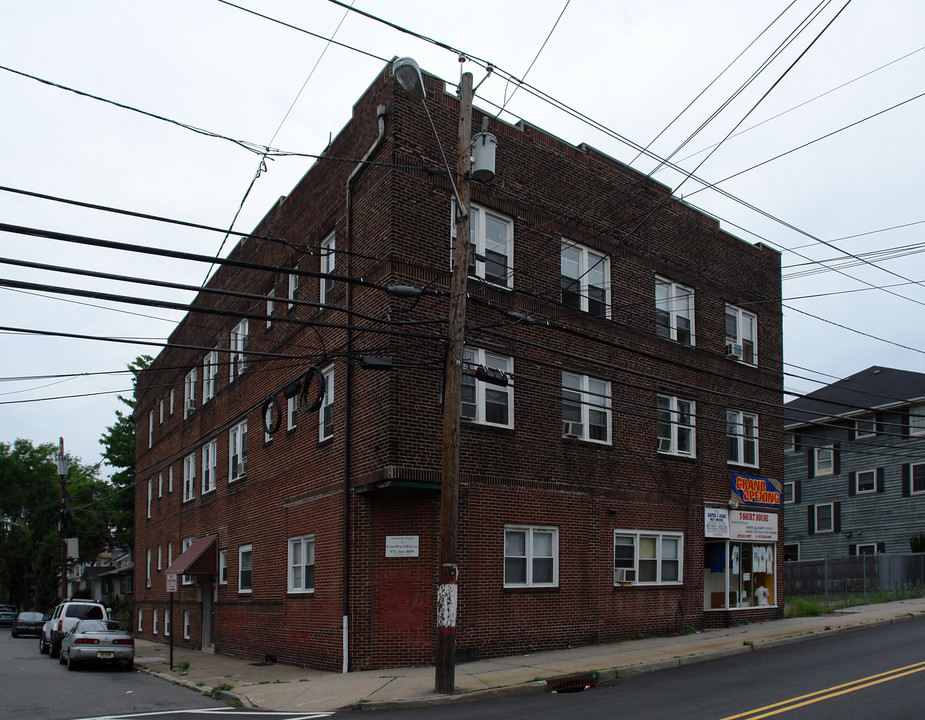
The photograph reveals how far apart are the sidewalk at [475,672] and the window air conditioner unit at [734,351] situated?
7495 mm

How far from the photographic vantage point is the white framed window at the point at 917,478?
126 ft

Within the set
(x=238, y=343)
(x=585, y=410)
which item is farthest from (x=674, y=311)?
(x=238, y=343)

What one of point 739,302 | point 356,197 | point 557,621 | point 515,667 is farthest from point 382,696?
point 739,302

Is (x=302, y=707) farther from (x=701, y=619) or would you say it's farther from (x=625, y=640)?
(x=701, y=619)

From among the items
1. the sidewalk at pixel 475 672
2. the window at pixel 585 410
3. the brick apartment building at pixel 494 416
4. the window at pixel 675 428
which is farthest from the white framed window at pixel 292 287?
the window at pixel 675 428

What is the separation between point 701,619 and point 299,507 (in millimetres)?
10983

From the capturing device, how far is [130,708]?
1477cm

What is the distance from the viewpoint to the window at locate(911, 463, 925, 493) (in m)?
38.5

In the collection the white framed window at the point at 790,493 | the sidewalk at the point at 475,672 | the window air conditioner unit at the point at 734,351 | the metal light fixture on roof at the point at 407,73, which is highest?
the metal light fixture on roof at the point at 407,73

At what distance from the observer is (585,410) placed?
21422 mm

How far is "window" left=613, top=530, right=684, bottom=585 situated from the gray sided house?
16.3 meters

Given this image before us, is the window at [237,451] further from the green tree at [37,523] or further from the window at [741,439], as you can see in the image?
the green tree at [37,523]

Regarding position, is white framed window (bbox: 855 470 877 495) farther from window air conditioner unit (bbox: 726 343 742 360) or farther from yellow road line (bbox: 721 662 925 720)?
yellow road line (bbox: 721 662 925 720)

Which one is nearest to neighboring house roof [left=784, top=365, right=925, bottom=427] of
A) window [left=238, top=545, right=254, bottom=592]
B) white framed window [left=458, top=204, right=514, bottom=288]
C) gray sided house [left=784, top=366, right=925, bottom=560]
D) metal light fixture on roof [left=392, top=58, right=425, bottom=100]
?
gray sided house [left=784, top=366, right=925, bottom=560]
